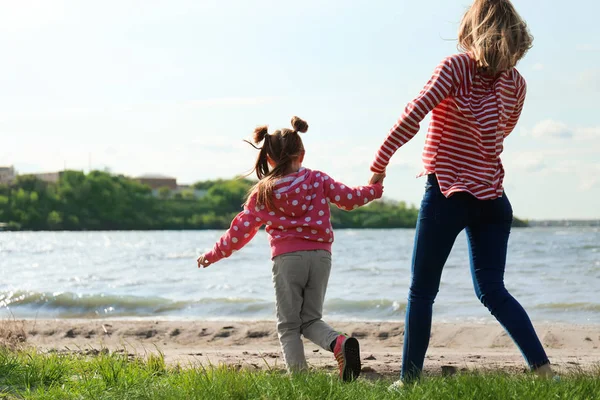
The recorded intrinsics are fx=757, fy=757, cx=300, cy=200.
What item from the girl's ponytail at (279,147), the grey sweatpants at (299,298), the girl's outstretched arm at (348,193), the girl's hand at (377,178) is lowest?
the grey sweatpants at (299,298)

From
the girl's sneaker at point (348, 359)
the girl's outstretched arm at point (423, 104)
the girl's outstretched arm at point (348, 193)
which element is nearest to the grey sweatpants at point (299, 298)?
the girl's sneaker at point (348, 359)

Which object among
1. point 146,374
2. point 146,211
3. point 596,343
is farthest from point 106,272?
point 146,211

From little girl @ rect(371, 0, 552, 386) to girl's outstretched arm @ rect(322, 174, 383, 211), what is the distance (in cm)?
35

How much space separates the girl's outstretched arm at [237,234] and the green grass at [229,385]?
26.9 inches

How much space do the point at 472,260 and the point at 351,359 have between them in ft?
2.77

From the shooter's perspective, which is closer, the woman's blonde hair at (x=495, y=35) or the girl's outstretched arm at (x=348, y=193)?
the woman's blonde hair at (x=495, y=35)

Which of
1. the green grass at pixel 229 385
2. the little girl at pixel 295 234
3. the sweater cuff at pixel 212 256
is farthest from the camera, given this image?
the sweater cuff at pixel 212 256

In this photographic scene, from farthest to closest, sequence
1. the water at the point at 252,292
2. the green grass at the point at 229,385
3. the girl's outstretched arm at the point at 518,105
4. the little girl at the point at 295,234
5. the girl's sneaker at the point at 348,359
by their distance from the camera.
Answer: the water at the point at 252,292, the little girl at the point at 295,234, the girl's sneaker at the point at 348,359, the girl's outstretched arm at the point at 518,105, the green grass at the point at 229,385

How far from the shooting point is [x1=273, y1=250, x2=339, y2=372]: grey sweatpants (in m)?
4.33

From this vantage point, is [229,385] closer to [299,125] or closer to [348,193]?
[348,193]

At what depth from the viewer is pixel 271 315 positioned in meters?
10.5

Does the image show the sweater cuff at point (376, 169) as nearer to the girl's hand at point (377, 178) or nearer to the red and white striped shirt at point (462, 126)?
the girl's hand at point (377, 178)

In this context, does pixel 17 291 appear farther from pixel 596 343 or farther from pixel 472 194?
pixel 472 194

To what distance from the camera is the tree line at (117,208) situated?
223ft
